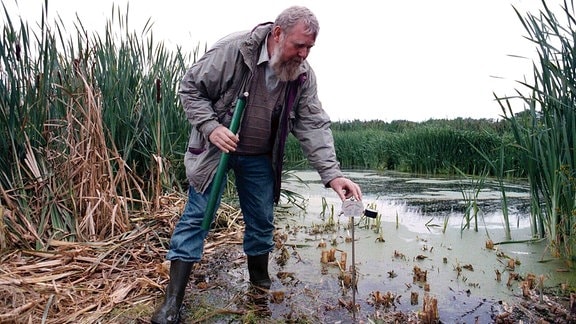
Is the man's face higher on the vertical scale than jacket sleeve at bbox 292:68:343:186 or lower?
higher

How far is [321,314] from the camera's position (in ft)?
7.72

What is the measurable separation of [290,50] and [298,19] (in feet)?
0.44

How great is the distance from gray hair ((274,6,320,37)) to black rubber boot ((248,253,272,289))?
1.22 meters

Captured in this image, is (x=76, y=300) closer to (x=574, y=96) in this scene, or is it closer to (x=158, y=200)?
(x=158, y=200)

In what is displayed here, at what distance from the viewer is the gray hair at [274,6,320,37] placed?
7.02 ft

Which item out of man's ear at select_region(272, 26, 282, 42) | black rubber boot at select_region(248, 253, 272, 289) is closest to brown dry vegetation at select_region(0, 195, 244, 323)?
black rubber boot at select_region(248, 253, 272, 289)

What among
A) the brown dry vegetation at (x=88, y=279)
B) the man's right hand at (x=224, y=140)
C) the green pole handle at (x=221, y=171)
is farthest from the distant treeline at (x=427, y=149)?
the man's right hand at (x=224, y=140)

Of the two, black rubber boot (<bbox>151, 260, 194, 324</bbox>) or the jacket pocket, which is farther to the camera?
the jacket pocket

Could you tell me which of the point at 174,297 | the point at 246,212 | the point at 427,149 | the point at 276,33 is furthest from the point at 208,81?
the point at 427,149

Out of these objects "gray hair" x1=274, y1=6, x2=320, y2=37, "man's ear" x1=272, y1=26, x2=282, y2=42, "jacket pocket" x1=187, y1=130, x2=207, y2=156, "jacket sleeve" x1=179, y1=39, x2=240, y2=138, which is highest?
"gray hair" x1=274, y1=6, x2=320, y2=37

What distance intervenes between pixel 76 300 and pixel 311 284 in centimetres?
121

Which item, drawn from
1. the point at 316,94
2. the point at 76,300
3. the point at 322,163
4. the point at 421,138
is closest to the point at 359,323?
the point at 322,163

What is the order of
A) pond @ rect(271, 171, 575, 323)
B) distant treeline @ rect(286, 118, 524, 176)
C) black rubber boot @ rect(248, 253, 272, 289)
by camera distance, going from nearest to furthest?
pond @ rect(271, 171, 575, 323) → black rubber boot @ rect(248, 253, 272, 289) → distant treeline @ rect(286, 118, 524, 176)

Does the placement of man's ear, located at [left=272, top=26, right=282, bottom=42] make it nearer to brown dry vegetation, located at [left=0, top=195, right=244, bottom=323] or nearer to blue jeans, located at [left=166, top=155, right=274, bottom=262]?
blue jeans, located at [left=166, top=155, right=274, bottom=262]
